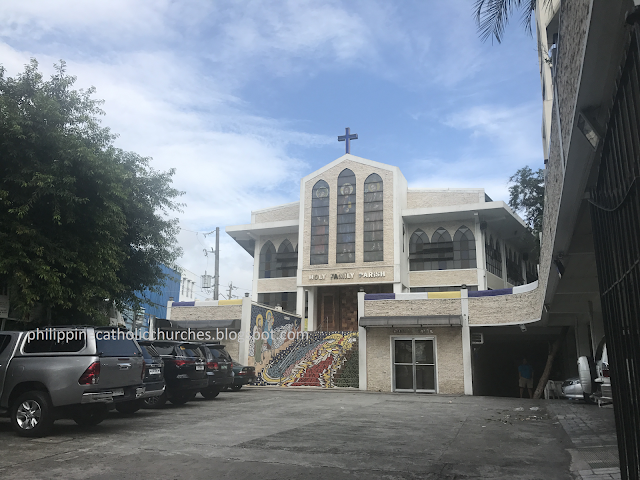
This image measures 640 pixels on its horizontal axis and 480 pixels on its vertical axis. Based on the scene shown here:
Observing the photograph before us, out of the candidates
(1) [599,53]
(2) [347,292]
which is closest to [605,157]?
(1) [599,53]

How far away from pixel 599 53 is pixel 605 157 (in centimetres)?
97

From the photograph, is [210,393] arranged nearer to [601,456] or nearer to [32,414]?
[32,414]

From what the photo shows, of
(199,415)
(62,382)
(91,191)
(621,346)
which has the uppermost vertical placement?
(91,191)

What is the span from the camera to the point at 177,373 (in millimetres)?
13953

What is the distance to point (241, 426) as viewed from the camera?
34.1 feet

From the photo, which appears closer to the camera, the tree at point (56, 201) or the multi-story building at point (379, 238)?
the tree at point (56, 201)

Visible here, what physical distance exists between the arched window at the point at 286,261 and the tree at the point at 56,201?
69.8 ft

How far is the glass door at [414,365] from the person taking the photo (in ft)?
76.0

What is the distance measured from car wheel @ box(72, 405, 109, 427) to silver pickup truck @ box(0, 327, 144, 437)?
38cm

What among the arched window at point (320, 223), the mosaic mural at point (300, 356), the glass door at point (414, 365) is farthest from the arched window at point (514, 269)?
the glass door at point (414, 365)

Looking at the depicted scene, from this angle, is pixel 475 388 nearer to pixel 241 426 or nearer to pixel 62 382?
pixel 241 426

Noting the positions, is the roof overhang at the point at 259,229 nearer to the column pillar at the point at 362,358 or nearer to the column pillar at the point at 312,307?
the column pillar at the point at 312,307

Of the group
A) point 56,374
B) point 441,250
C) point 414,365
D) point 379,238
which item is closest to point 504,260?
point 441,250

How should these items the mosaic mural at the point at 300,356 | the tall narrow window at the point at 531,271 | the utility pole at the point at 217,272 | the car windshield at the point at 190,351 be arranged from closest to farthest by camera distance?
1. the car windshield at the point at 190,351
2. the mosaic mural at the point at 300,356
3. the utility pole at the point at 217,272
4. the tall narrow window at the point at 531,271
